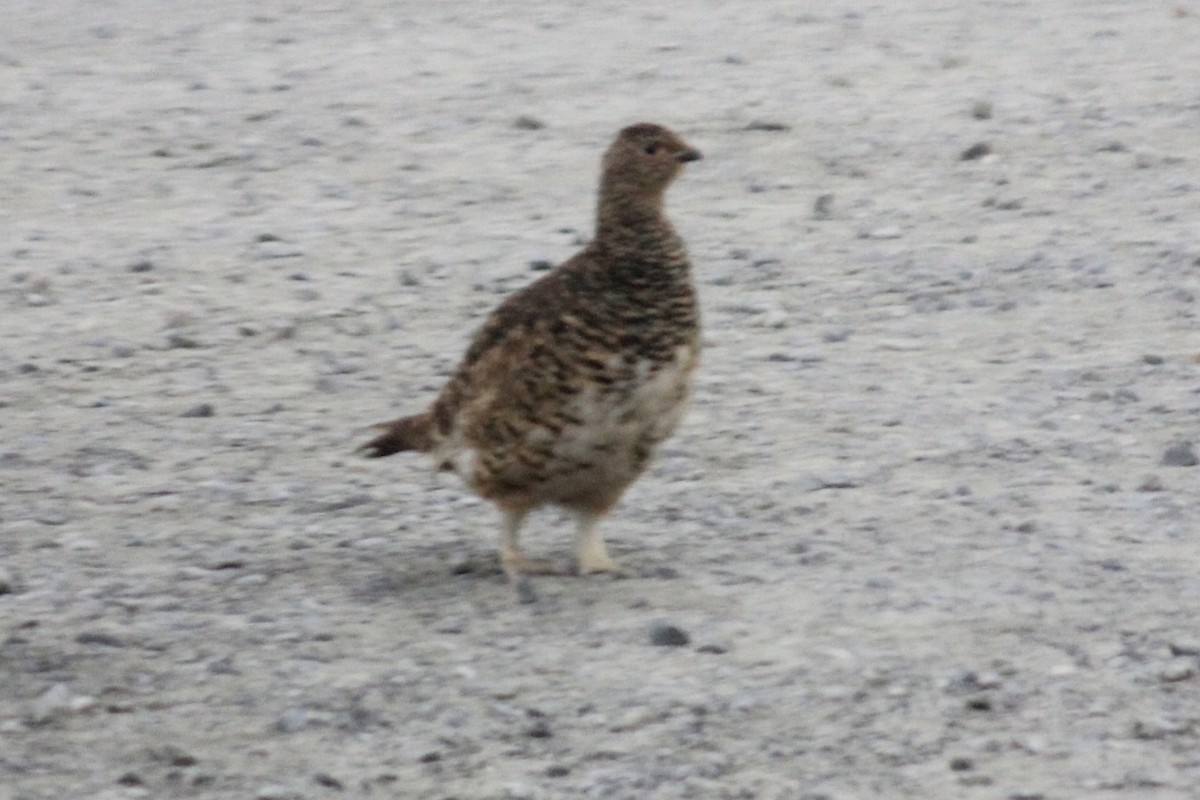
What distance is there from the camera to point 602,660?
6109 millimetres

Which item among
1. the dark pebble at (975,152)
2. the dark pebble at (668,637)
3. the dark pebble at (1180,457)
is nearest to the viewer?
the dark pebble at (668,637)

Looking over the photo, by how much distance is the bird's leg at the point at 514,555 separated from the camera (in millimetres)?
6758

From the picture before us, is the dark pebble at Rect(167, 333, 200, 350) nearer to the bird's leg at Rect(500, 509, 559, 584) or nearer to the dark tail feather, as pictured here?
the dark tail feather

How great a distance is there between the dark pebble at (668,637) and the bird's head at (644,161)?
1209 mm

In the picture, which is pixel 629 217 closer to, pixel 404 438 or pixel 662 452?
pixel 404 438

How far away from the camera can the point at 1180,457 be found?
7.67m

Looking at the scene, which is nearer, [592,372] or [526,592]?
[592,372]

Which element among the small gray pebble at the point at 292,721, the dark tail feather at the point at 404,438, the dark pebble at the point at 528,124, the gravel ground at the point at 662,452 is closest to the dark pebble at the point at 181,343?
the gravel ground at the point at 662,452

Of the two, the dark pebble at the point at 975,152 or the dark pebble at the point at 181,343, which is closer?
the dark pebble at the point at 181,343

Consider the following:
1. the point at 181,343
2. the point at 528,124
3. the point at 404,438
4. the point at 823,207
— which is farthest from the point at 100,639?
the point at 528,124

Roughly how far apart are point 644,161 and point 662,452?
1476 millimetres

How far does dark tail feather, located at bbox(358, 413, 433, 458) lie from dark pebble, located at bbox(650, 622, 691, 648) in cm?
110

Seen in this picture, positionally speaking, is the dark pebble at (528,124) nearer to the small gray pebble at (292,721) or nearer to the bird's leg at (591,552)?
the bird's leg at (591,552)

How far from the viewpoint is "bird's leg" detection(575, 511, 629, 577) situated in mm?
6797
